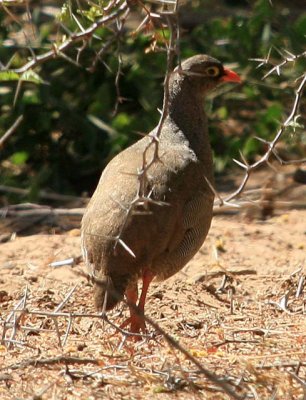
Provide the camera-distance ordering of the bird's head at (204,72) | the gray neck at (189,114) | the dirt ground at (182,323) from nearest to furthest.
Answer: the dirt ground at (182,323) → the gray neck at (189,114) → the bird's head at (204,72)

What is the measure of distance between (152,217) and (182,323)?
74cm

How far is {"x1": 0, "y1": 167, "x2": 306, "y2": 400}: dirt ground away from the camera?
4797mm

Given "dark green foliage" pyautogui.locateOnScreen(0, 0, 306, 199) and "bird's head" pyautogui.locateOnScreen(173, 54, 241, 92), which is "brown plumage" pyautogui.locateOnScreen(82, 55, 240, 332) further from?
"dark green foliage" pyautogui.locateOnScreen(0, 0, 306, 199)

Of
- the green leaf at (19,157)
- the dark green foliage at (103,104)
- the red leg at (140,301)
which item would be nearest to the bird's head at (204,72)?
the red leg at (140,301)

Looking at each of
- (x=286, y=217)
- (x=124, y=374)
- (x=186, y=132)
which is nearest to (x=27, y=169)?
(x=286, y=217)

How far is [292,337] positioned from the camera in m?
5.98

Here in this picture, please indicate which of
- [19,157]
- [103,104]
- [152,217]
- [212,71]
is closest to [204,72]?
[212,71]

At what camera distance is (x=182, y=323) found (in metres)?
6.39

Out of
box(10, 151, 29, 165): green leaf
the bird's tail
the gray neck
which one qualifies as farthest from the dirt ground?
box(10, 151, 29, 165): green leaf

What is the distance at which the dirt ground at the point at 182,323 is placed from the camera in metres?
4.80

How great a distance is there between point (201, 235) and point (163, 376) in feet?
6.09

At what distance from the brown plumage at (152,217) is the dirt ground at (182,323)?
346 mm

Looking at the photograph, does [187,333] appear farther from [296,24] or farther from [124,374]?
[296,24]

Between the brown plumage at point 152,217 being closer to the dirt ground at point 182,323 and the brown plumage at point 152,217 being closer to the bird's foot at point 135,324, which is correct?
the bird's foot at point 135,324
